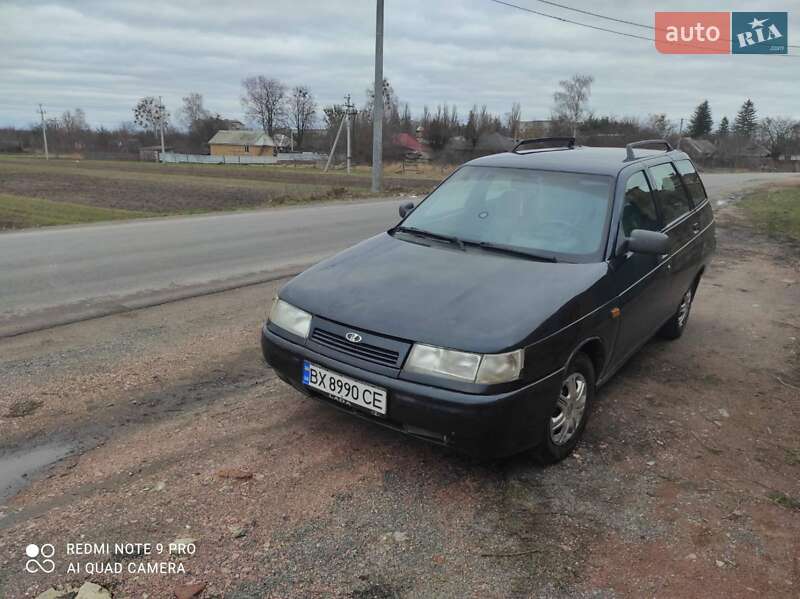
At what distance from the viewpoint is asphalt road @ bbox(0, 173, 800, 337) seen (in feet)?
21.8

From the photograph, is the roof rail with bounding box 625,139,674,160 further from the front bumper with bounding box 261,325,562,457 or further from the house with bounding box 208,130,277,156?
the house with bounding box 208,130,277,156

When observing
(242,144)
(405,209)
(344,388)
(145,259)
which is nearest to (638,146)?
(405,209)

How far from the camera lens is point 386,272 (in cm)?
367

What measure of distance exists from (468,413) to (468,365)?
228mm

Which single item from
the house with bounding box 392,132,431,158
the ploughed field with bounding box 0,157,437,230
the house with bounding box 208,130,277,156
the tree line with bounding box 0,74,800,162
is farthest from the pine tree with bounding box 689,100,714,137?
the ploughed field with bounding box 0,157,437,230

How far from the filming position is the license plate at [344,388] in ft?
10.1

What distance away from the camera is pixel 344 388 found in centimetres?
321

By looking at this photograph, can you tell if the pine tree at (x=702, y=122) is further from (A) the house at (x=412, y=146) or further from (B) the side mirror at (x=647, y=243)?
(B) the side mirror at (x=647, y=243)

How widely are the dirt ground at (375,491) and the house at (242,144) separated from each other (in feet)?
347

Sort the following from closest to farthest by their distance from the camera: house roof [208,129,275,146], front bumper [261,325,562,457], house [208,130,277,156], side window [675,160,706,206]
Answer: front bumper [261,325,562,457] < side window [675,160,706,206] < house [208,130,277,156] < house roof [208,129,275,146]

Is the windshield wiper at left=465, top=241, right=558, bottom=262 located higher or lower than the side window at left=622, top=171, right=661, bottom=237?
lower

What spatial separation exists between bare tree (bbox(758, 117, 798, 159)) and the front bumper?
4349 inches

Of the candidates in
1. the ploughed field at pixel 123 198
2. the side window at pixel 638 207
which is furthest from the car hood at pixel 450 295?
the ploughed field at pixel 123 198

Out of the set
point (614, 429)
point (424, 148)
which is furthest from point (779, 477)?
point (424, 148)
